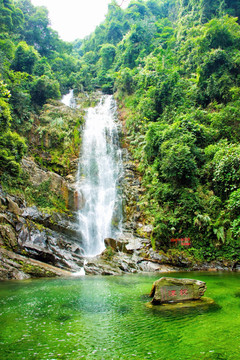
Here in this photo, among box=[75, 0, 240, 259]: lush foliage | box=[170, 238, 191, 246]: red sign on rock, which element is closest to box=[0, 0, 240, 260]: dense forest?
box=[75, 0, 240, 259]: lush foliage

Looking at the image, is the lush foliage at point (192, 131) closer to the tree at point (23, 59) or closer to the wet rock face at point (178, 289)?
the wet rock face at point (178, 289)

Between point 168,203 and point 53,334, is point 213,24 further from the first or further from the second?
point 53,334

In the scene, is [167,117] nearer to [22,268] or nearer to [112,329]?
[22,268]

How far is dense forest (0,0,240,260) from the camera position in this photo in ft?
47.5

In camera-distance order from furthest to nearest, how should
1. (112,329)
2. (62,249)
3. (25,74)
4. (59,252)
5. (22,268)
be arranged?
(25,74) → (62,249) → (59,252) → (22,268) → (112,329)

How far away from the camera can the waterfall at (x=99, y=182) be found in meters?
16.7

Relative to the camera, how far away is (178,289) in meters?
6.29

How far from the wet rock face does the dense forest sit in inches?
145

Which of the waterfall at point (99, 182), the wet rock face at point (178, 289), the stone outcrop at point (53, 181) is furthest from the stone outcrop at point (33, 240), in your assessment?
the wet rock face at point (178, 289)

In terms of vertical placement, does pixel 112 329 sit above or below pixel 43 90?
below

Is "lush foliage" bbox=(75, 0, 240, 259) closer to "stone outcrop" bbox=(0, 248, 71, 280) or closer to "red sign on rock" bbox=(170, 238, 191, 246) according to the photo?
"red sign on rock" bbox=(170, 238, 191, 246)

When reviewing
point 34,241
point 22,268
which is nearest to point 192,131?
point 34,241

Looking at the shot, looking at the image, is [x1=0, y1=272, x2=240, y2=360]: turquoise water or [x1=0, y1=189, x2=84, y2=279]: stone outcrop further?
[x1=0, y1=189, x2=84, y2=279]: stone outcrop

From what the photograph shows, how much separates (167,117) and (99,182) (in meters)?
8.19
